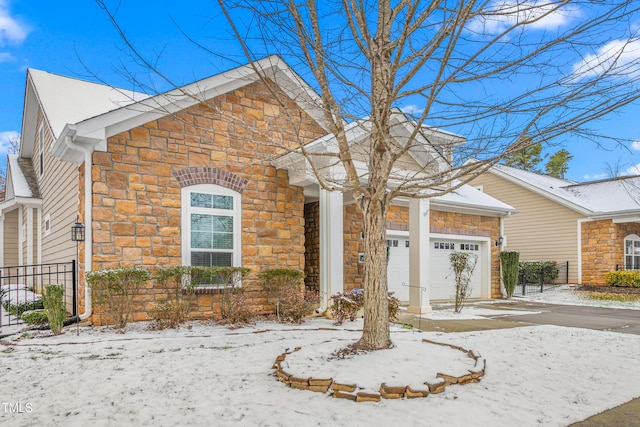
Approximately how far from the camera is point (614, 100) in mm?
3732

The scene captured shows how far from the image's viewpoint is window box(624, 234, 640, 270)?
1589 centimetres

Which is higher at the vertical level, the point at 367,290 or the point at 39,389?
the point at 367,290

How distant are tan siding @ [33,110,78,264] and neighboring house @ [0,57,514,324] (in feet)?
0.10

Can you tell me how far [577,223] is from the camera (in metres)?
16.5

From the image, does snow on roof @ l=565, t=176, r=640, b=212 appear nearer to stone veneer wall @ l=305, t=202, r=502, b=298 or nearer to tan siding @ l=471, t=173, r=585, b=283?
tan siding @ l=471, t=173, r=585, b=283

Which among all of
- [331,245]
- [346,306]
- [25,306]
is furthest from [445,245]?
[25,306]

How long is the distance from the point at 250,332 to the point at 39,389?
2.98m

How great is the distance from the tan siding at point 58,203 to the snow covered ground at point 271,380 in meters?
2.74

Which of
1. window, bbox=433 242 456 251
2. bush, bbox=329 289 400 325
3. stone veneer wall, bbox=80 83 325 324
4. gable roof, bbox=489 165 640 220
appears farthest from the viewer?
gable roof, bbox=489 165 640 220

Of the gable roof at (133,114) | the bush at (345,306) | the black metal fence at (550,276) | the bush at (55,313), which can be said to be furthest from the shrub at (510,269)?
the bush at (55,313)

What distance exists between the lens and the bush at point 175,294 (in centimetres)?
661

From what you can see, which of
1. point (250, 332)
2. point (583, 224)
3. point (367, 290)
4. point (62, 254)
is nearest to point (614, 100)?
point (367, 290)

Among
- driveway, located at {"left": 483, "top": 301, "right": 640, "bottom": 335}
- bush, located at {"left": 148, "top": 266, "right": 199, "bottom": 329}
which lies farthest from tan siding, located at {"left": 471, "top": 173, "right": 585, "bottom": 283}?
bush, located at {"left": 148, "top": 266, "right": 199, "bottom": 329}

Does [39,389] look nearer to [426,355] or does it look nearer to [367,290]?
[367,290]
